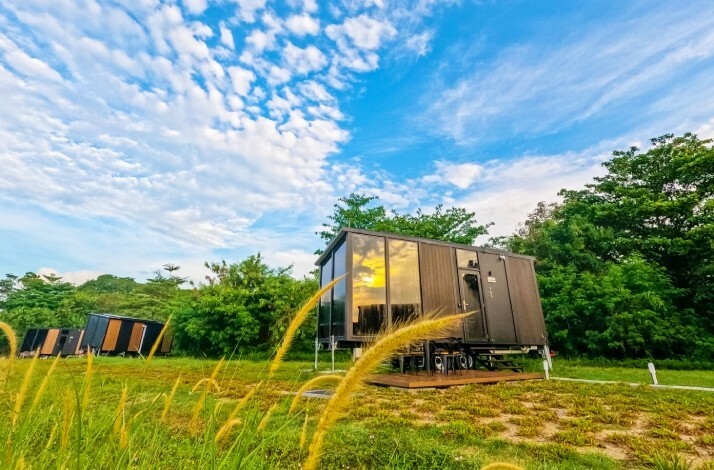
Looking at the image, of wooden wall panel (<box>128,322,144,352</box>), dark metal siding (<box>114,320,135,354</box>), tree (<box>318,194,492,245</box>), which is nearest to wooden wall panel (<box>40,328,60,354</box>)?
dark metal siding (<box>114,320,135,354</box>)

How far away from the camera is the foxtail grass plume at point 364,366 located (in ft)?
1.85

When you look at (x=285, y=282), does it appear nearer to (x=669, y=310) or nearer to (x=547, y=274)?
(x=547, y=274)

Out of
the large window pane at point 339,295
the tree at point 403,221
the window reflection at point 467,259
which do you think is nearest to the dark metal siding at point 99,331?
the tree at point 403,221

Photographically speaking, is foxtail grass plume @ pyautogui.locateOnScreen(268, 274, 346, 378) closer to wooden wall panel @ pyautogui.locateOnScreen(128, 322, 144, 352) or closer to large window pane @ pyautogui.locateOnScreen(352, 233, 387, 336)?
large window pane @ pyautogui.locateOnScreen(352, 233, 387, 336)

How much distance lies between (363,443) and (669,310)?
16.9 meters

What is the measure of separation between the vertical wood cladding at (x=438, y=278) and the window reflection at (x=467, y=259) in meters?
0.29

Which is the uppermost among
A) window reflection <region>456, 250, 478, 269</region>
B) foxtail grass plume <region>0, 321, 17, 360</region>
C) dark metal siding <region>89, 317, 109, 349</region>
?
window reflection <region>456, 250, 478, 269</region>

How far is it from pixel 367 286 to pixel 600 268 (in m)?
14.6

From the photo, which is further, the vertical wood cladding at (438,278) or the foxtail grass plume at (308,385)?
the vertical wood cladding at (438,278)

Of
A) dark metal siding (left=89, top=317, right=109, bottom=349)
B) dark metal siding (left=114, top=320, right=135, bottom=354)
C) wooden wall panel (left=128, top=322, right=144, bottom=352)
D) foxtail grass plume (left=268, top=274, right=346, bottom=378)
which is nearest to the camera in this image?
foxtail grass plume (left=268, top=274, right=346, bottom=378)

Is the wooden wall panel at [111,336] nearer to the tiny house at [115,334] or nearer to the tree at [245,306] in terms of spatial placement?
the tiny house at [115,334]

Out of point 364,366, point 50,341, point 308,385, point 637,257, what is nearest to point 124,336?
Answer: point 50,341

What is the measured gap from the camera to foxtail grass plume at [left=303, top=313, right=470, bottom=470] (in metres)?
0.56

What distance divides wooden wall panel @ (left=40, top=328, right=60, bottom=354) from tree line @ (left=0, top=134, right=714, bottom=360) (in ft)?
26.4
